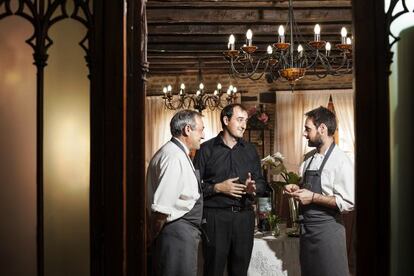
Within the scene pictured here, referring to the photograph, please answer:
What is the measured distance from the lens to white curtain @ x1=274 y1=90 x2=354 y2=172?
11.1m

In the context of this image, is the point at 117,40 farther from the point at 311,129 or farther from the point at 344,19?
the point at 344,19

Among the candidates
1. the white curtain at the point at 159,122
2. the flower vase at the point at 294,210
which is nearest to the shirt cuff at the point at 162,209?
the flower vase at the point at 294,210

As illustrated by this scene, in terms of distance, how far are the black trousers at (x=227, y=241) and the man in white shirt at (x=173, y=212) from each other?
490 mm

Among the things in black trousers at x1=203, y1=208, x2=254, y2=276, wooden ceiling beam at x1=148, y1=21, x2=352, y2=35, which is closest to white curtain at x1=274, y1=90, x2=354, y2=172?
wooden ceiling beam at x1=148, y1=21, x2=352, y2=35

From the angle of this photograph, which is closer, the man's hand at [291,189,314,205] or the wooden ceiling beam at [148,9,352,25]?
the man's hand at [291,189,314,205]

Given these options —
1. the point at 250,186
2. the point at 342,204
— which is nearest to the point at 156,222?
the point at 250,186

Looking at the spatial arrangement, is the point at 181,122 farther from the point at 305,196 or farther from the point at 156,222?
the point at 305,196

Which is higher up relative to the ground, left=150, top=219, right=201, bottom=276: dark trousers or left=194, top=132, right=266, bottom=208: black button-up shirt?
left=194, top=132, right=266, bottom=208: black button-up shirt

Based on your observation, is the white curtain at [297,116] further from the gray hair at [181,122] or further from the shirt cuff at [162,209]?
the shirt cuff at [162,209]

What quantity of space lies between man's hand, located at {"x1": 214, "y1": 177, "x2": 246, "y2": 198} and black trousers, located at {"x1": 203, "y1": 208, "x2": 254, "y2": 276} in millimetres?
166

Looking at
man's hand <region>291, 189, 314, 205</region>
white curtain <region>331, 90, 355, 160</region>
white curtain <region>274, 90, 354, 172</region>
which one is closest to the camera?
man's hand <region>291, 189, 314, 205</region>

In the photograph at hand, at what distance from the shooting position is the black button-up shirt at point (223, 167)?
423 cm

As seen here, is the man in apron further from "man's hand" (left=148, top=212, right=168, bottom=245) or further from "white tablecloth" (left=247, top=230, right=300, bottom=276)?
"man's hand" (left=148, top=212, right=168, bottom=245)

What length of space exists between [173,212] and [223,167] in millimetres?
951
